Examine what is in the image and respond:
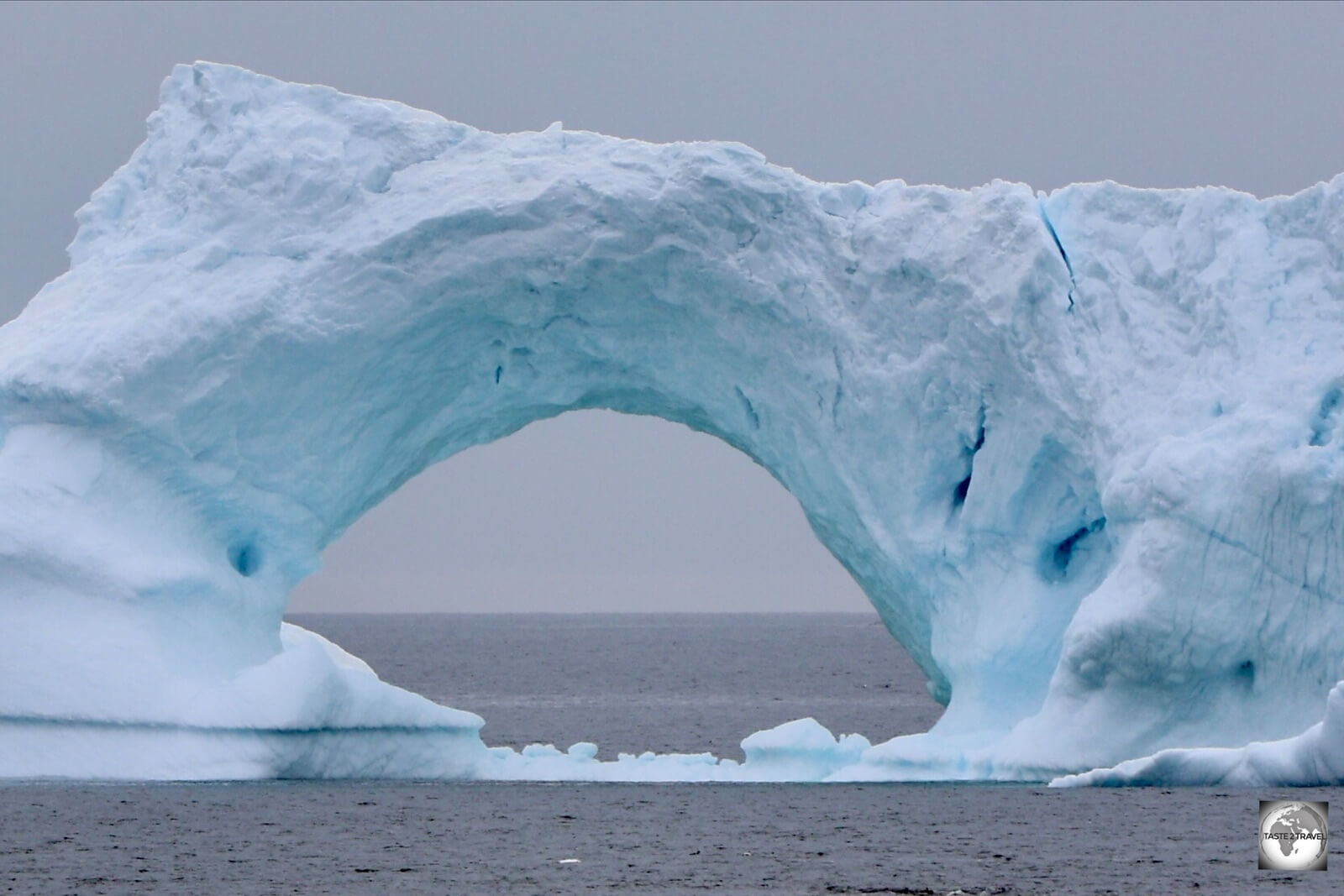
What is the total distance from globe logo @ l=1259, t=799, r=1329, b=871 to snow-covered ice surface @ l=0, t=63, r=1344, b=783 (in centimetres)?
199

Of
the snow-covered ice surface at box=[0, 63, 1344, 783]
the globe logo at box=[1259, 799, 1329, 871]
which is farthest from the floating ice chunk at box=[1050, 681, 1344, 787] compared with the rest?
the globe logo at box=[1259, 799, 1329, 871]

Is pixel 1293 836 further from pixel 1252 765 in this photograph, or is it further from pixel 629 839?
pixel 629 839

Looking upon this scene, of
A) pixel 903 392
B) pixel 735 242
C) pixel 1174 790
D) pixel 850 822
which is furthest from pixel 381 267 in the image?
pixel 1174 790

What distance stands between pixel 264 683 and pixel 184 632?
2.51 ft

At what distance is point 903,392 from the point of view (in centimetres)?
1688

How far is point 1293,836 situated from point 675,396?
7594 mm

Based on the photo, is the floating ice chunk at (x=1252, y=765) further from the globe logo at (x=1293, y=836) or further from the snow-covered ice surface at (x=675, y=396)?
the globe logo at (x=1293, y=836)

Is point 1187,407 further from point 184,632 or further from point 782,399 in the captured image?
point 184,632

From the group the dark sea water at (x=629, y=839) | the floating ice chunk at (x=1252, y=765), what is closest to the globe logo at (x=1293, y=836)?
the dark sea water at (x=629, y=839)

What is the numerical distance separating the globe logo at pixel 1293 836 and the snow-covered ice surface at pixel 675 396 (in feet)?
6.53

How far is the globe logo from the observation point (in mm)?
11336

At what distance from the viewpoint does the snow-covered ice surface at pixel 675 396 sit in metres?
15.3

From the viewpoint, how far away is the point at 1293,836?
38.9 feet

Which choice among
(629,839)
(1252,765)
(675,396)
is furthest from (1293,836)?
(675,396)
